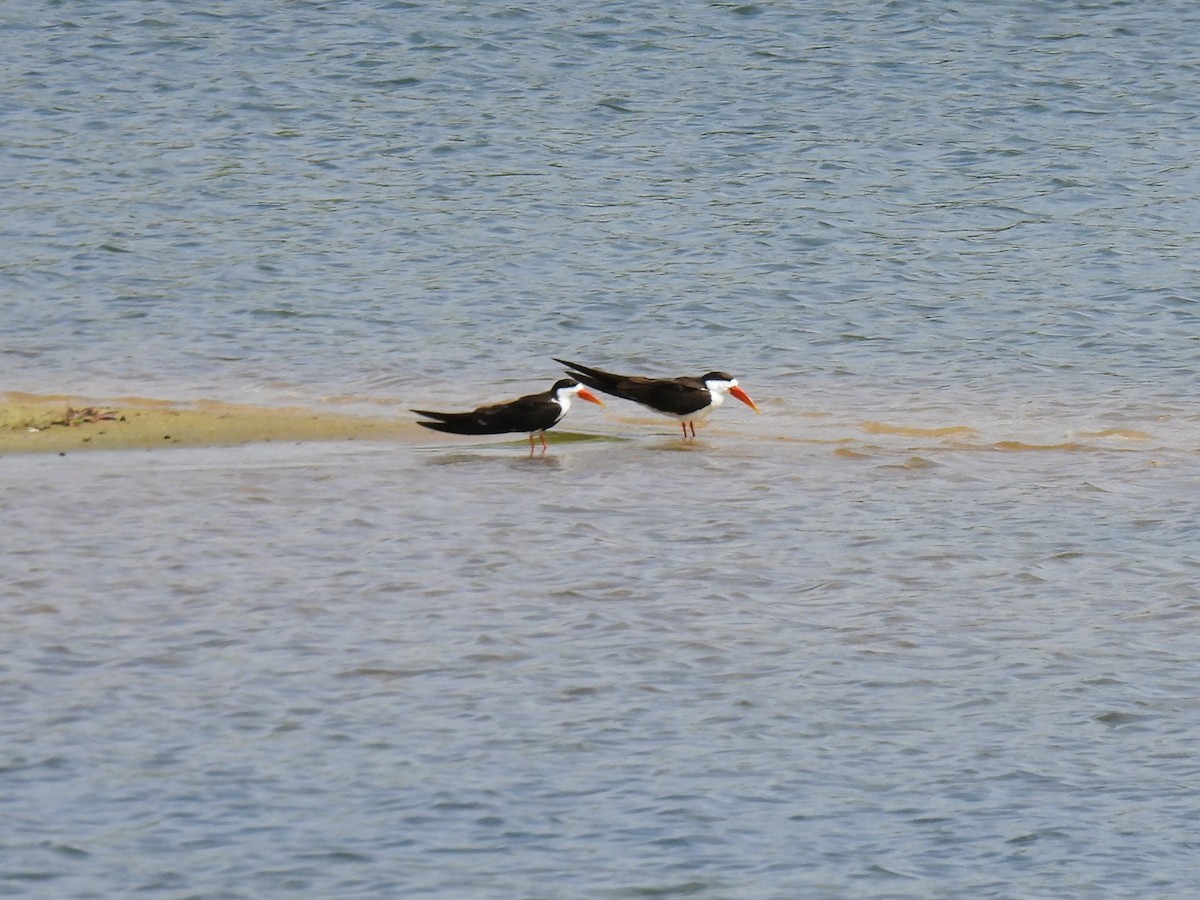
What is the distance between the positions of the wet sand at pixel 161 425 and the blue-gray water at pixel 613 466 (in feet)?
1.57

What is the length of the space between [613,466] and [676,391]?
1061 millimetres

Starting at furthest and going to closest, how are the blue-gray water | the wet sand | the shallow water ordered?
the wet sand < the blue-gray water < the shallow water

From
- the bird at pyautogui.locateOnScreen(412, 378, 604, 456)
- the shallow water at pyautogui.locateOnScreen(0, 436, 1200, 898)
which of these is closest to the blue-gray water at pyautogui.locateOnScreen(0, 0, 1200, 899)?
the shallow water at pyautogui.locateOnScreen(0, 436, 1200, 898)

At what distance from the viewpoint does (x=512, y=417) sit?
14016 mm

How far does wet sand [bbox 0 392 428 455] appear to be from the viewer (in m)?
13.9

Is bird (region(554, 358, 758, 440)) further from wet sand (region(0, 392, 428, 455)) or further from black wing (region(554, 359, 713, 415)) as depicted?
wet sand (region(0, 392, 428, 455))

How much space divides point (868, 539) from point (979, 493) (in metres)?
1.45

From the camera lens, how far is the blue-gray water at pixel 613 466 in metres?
7.57

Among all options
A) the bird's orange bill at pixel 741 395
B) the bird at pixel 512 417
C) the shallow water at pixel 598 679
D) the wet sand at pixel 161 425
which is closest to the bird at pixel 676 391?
the bird's orange bill at pixel 741 395

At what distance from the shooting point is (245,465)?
527 inches

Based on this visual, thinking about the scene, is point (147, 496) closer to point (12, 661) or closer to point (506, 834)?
point (12, 661)

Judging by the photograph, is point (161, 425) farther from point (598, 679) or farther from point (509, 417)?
point (598, 679)

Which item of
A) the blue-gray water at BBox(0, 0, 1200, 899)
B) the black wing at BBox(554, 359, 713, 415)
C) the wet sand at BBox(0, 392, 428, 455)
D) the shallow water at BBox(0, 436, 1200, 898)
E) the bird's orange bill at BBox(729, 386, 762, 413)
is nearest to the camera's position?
the shallow water at BBox(0, 436, 1200, 898)

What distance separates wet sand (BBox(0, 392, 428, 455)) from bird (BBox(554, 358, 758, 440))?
145 centimetres
